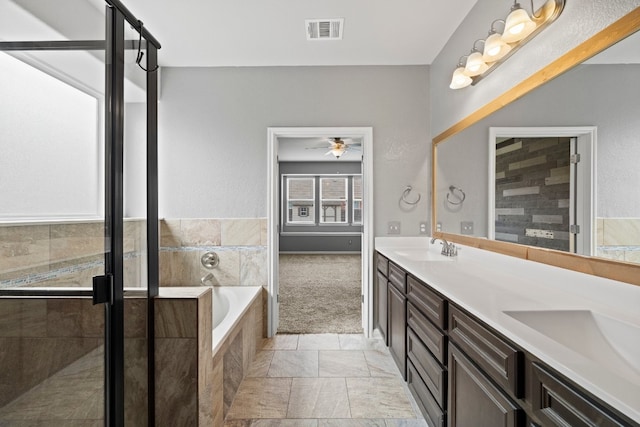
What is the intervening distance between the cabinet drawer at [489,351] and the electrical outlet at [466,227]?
3.56 feet

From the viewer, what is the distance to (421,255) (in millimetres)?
2857

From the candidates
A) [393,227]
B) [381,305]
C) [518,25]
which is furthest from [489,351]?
[393,227]

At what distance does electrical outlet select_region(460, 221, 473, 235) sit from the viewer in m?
2.44

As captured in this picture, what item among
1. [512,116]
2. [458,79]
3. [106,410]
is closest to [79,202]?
[106,410]

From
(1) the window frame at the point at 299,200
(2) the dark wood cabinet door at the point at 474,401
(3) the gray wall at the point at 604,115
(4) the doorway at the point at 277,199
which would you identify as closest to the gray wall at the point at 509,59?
(3) the gray wall at the point at 604,115

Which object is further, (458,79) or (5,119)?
(458,79)

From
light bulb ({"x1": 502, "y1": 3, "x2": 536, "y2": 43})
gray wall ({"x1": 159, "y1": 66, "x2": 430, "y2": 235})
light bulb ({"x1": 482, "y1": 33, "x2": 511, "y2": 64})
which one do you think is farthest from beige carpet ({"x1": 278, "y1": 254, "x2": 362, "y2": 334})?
light bulb ({"x1": 502, "y1": 3, "x2": 536, "y2": 43})

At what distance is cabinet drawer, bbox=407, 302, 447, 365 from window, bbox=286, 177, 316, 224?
6414 millimetres

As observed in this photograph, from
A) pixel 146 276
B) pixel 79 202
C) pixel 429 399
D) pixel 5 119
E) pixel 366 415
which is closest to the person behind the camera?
pixel 5 119

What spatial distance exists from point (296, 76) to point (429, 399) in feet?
9.28

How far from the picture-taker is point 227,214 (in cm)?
323

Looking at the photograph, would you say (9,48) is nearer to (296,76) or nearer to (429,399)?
(429,399)

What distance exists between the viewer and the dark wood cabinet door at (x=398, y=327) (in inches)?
89.9

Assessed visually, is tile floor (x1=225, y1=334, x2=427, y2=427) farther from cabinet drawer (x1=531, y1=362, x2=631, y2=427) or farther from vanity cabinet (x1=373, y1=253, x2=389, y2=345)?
cabinet drawer (x1=531, y1=362, x2=631, y2=427)
